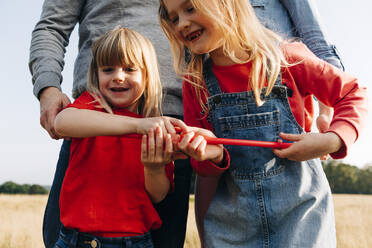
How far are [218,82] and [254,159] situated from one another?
1.34 ft

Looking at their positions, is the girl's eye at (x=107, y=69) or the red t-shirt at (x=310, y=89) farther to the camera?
the girl's eye at (x=107, y=69)

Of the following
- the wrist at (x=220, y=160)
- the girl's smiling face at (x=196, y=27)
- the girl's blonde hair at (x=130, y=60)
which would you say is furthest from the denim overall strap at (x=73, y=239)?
the girl's smiling face at (x=196, y=27)

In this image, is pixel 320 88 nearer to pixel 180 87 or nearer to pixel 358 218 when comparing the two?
pixel 180 87

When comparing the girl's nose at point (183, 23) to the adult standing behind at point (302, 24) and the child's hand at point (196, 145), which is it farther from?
the adult standing behind at point (302, 24)

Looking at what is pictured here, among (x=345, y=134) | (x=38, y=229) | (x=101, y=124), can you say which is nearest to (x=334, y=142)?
(x=345, y=134)

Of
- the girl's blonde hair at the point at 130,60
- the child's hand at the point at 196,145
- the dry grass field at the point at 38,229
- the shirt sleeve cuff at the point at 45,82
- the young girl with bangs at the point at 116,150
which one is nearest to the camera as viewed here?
the child's hand at the point at 196,145

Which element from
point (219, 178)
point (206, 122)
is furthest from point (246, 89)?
point (219, 178)

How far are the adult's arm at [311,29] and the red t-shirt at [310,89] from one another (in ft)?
1.57

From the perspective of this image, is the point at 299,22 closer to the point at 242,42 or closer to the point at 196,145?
the point at 242,42

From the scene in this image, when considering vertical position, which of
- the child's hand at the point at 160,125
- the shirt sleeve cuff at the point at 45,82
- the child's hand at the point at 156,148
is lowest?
the child's hand at the point at 156,148

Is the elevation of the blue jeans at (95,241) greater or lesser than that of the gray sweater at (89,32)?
lesser

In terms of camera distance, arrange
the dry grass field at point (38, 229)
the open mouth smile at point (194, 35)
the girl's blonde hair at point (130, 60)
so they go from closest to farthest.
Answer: the open mouth smile at point (194, 35) → the girl's blonde hair at point (130, 60) → the dry grass field at point (38, 229)

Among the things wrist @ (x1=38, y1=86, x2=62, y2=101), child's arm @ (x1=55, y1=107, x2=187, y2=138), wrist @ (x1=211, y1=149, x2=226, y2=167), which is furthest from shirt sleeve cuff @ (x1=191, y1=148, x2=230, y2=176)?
wrist @ (x1=38, y1=86, x2=62, y2=101)

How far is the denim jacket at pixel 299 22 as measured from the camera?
2225 millimetres
